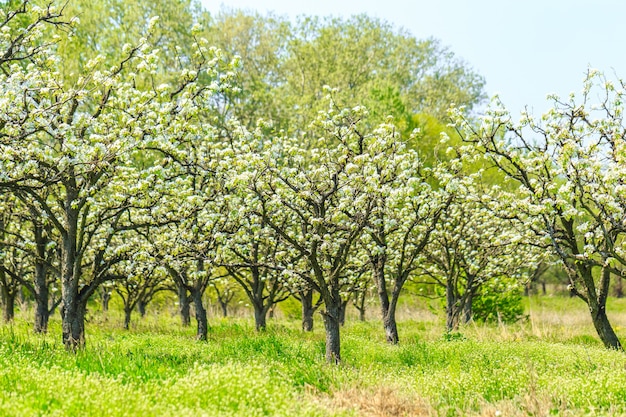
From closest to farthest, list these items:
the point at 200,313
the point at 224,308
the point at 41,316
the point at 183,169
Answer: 1. the point at 183,169
2. the point at 200,313
3. the point at 41,316
4. the point at 224,308

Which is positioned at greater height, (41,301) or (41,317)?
(41,301)

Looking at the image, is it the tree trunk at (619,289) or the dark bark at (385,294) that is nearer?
the dark bark at (385,294)

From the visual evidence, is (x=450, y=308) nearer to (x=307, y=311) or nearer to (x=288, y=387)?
(x=307, y=311)

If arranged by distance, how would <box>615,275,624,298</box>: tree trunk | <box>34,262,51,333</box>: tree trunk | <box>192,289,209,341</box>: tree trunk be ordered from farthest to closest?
<box>615,275,624,298</box>: tree trunk, <box>34,262,51,333</box>: tree trunk, <box>192,289,209,341</box>: tree trunk

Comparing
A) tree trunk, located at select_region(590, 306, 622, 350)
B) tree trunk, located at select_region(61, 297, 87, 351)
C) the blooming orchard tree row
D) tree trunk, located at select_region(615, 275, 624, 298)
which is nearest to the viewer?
the blooming orchard tree row

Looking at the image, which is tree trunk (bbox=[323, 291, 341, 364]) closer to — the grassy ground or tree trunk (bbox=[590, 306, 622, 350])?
the grassy ground

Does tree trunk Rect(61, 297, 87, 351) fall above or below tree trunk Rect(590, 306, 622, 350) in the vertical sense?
above

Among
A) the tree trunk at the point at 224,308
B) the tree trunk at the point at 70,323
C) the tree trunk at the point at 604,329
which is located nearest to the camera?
the tree trunk at the point at 70,323

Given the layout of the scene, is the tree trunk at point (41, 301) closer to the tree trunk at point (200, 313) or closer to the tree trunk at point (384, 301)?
the tree trunk at point (200, 313)

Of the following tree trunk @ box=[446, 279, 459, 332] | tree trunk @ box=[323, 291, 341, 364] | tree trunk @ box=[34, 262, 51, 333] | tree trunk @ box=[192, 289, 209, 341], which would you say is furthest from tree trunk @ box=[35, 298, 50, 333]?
tree trunk @ box=[446, 279, 459, 332]

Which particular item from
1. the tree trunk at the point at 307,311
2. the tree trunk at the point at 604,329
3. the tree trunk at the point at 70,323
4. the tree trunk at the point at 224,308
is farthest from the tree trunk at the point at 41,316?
the tree trunk at the point at 604,329

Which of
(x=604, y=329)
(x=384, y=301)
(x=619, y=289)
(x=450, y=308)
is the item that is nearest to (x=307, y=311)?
(x=450, y=308)

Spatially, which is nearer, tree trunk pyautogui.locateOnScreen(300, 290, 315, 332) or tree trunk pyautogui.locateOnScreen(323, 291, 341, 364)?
tree trunk pyautogui.locateOnScreen(323, 291, 341, 364)

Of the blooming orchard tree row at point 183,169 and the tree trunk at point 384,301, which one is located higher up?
the blooming orchard tree row at point 183,169
